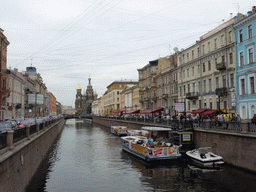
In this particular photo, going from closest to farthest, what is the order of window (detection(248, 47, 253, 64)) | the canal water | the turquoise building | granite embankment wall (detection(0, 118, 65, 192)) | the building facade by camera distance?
granite embankment wall (detection(0, 118, 65, 192)) → the canal water → the turquoise building → window (detection(248, 47, 253, 64)) → the building facade

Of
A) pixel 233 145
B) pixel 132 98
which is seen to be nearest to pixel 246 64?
pixel 233 145

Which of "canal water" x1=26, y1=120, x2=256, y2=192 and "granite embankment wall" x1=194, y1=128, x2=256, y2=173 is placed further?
"granite embankment wall" x1=194, y1=128, x2=256, y2=173

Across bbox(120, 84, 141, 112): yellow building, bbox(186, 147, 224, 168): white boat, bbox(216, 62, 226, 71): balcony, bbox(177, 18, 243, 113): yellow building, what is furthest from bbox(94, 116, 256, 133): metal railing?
bbox(120, 84, 141, 112): yellow building

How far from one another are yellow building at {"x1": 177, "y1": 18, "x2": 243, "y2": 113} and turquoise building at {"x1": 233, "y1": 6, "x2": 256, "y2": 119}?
5.47 ft

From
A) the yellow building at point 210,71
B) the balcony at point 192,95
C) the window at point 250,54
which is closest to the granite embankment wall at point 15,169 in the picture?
the yellow building at point 210,71

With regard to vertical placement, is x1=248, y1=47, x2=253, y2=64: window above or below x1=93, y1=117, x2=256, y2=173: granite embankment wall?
above

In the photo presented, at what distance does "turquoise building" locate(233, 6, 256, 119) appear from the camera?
1229 inches

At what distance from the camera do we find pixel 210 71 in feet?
138

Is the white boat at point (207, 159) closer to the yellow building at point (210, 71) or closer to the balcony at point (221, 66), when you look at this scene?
the yellow building at point (210, 71)

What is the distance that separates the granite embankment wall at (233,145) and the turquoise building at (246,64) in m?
9.13

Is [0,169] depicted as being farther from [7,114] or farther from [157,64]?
[157,64]

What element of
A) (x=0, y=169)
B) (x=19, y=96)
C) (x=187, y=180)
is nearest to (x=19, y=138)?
(x=0, y=169)

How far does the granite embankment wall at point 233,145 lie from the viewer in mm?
18938

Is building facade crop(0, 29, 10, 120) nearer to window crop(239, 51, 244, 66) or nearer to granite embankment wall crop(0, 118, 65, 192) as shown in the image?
granite embankment wall crop(0, 118, 65, 192)
